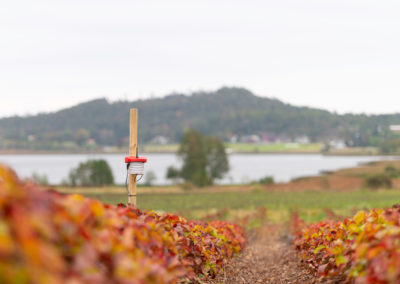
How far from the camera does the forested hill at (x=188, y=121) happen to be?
102 meters

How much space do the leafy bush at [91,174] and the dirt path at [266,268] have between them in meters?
52.0

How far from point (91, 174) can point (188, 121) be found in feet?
216

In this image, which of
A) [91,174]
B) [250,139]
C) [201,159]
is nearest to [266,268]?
[91,174]

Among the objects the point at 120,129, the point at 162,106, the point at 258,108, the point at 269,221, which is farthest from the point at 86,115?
the point at 269,221

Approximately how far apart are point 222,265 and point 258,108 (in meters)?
126

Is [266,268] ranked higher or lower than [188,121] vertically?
lower

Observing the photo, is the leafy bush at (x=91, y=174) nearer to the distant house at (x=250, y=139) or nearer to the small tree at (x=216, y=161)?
the small tree at (x=216, y=161)

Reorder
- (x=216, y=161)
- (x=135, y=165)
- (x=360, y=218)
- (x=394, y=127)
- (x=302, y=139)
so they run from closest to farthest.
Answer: (x=360, y=218) < (x=135, y=165) < (x=216, y=161) < (x=394, y=127) < (x=302, y=139)

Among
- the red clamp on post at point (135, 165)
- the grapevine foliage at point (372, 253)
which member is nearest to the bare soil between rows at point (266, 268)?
the grapevine foliage at point (372, 253)

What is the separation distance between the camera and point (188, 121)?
12838 cm

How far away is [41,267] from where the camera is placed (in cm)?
178

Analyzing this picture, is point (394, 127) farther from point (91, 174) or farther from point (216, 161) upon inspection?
point (91, 174)

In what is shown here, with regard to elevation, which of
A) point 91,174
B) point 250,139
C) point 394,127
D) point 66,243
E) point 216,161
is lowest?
point 91,174

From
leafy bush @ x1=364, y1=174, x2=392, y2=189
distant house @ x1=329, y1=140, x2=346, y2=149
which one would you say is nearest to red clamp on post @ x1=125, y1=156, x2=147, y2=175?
leafy bush @ x1=364, y1=174, x2=392, y2=189
